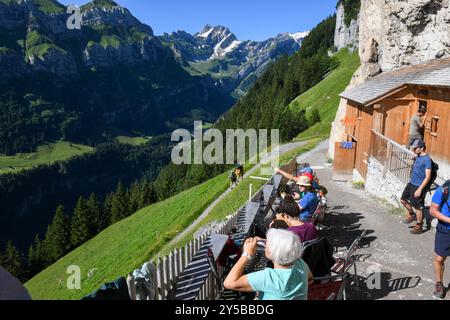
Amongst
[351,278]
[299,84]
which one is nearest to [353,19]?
[299,84]

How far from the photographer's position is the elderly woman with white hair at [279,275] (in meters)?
4.28

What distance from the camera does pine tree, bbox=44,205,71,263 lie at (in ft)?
224

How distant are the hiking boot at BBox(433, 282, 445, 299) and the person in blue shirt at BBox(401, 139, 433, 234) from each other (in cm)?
318

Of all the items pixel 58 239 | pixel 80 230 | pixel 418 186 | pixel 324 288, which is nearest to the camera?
pixel 324 288

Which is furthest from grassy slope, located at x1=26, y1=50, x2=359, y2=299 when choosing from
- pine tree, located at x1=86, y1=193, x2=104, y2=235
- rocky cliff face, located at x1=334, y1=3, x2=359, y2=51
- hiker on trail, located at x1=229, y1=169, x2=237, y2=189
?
rocky cliff face, located at x1=334, y1=3, x2=359, y2=51

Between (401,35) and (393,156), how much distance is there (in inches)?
523

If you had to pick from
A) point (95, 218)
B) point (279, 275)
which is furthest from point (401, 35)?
point (95, 218)

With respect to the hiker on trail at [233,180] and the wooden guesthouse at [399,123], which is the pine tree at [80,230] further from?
the wooden guesthouse at [399,123]

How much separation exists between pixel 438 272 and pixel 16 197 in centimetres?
19382

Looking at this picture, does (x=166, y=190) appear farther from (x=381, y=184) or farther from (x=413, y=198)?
(x=413, y=198)

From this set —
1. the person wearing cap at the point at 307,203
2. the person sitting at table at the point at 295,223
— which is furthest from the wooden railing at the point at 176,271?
the person wearing cap at the point at 307,203

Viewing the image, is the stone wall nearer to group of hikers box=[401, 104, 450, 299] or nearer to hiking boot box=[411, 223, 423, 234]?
group of hikers box=[401, 104, 450, 299]

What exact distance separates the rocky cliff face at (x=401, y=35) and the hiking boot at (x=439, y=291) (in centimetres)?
1847

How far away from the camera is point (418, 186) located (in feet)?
33.9
